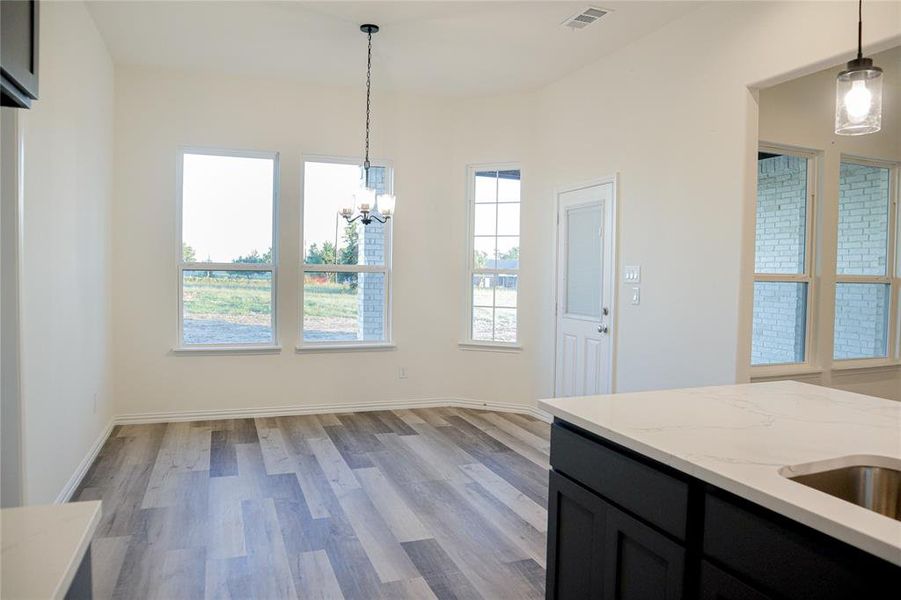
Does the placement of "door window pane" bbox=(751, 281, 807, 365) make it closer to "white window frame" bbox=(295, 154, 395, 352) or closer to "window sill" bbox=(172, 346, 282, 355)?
"white window frame" bbox=(295, 154, 395, 352)

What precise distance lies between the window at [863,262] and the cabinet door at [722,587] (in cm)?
393

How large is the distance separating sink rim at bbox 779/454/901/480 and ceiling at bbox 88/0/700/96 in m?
3.22

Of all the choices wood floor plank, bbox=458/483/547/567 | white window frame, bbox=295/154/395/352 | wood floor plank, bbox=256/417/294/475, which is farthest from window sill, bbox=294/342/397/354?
wood floor plank, bbox=458/483/547/567

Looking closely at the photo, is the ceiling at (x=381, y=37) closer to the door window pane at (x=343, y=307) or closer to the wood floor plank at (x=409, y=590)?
the door window pane at (x=343, y=307)

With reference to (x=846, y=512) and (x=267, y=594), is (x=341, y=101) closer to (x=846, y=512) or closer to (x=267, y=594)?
(x=267, y=594)

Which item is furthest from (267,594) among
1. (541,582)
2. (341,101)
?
(341,101)

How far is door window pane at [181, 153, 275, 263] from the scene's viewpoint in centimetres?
512

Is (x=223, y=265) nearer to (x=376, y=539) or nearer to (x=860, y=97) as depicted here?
(x=376, y=539)

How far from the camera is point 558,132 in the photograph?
5.20 meters

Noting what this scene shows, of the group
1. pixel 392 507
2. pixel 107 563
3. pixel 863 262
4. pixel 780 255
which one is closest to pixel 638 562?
pixel 392 507

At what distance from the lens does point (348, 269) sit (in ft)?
18.2

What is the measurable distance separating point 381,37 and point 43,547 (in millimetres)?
4201

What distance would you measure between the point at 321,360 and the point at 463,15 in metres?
3.21

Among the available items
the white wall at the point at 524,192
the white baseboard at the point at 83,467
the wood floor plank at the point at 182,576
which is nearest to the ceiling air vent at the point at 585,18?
the white wall at the point at 524,192
